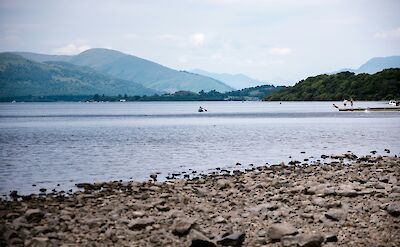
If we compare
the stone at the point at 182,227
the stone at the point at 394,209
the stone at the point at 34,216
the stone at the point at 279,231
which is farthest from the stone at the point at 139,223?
the stone at the point at 394,209

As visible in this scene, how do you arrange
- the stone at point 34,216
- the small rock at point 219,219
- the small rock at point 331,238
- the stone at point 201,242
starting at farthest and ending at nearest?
the stone at point 34,216 → the small rock at point 219,219 → the small rock at point 331,238 → the stone at point 201,242

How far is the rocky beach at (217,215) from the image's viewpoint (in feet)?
56.2

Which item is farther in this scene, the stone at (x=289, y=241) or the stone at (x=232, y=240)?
the stone at (x=232, y=240)

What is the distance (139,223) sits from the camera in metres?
19.0

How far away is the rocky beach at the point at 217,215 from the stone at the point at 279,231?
36mm

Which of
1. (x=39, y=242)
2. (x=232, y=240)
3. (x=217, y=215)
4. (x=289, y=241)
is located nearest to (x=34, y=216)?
(x=39, y=242)

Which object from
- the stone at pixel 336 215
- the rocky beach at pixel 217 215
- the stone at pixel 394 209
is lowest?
the rocky beach at pixel 217 215

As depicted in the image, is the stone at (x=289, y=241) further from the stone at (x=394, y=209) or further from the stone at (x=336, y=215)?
the stone at (x=394, y=209)

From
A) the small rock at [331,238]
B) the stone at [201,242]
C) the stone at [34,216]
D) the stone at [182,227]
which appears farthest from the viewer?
the stone at [34,216]

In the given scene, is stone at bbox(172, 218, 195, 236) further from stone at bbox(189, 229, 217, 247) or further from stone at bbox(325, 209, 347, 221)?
stone at bbox(325, 209, 347, 221)

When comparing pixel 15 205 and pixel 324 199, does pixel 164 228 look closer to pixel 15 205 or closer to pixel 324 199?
pixel 324 199

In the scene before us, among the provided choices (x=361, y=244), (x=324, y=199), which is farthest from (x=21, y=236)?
(x=324, y=199)

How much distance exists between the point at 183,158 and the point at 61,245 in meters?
35.4

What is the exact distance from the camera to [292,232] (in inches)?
681
